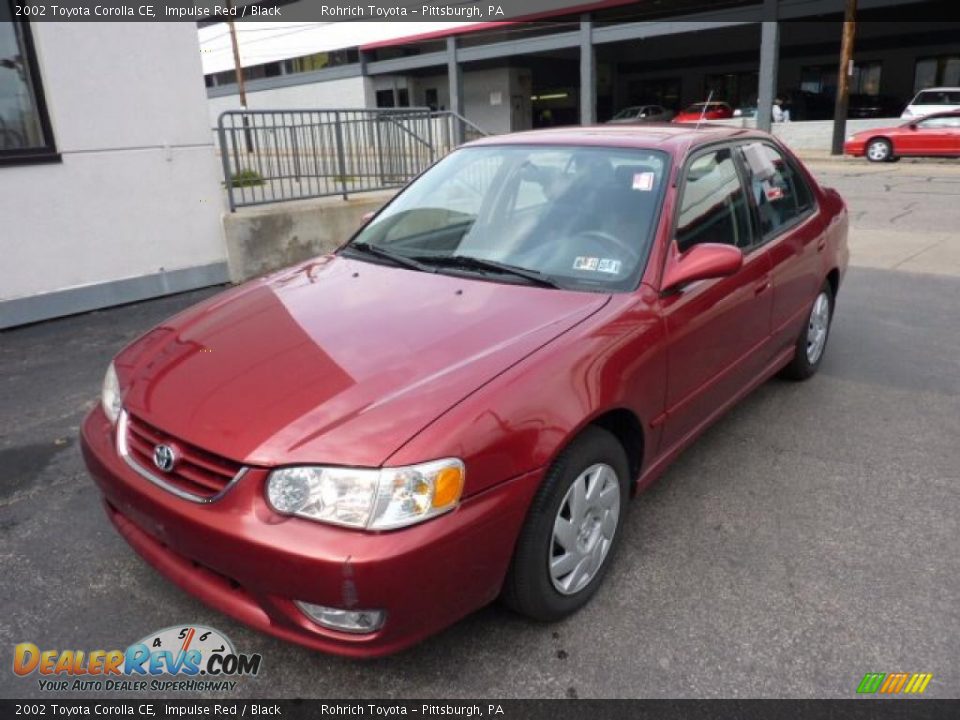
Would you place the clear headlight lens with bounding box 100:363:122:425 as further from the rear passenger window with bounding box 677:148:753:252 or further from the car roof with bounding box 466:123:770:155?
the rear passenger window with bounding box 677:148:753:252

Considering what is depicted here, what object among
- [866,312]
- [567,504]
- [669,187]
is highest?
[669,187]

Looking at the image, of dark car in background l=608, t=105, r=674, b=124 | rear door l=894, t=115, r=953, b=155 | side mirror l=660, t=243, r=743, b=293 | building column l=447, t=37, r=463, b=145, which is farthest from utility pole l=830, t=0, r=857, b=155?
side mirror l=660, t=243, r=743, b=293

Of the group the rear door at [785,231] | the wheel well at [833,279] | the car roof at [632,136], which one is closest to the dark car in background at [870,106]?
the wheel well at [833,279]

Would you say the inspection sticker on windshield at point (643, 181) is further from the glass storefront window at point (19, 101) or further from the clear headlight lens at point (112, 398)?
the glass storefront window at point (19, 101)

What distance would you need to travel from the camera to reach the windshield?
10.0 ft

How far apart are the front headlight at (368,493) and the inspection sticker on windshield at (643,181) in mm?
1706

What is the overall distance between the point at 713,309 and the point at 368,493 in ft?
6.22

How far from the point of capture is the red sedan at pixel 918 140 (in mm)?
20578

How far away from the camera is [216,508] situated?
214cm

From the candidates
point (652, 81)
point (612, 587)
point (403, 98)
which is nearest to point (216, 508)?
point (612, 587)

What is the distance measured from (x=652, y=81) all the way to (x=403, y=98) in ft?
51.7

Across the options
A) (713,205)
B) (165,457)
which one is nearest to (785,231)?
(713,205)

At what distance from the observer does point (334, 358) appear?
252 cm

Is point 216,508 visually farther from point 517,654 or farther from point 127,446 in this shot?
point 517,654
